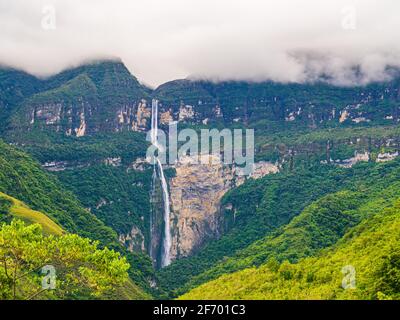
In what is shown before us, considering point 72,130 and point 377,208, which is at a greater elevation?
point 72,130

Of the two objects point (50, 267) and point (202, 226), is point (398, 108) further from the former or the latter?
point (50, 267)

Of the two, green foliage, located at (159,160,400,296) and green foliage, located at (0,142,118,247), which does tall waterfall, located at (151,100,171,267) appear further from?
green foliage, located at (0,142,118,247)

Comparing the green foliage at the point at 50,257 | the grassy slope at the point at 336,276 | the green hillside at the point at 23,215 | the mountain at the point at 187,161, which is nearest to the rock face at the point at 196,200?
the mountain at the point at 187,161

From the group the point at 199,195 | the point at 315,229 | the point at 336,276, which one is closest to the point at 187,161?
the point at 199,195

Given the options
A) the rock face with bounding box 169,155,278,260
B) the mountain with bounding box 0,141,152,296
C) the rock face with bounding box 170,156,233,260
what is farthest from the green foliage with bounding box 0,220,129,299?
the rock face with bounding box 170,156,233,260

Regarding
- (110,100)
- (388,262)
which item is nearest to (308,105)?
(110,100)

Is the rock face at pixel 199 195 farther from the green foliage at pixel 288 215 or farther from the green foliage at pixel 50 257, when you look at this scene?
the green foliage at pixel 50 257
